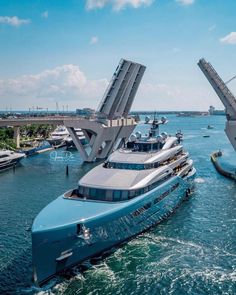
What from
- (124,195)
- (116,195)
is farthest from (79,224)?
(124,195)

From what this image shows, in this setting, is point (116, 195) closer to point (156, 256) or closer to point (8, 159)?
point (156, 256)

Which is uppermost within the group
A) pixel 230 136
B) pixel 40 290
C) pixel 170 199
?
pixel 230 136

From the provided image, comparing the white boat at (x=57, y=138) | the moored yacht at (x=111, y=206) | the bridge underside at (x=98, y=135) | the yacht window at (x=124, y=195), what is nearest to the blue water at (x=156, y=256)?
the moored yacht at (x=111, y=206)

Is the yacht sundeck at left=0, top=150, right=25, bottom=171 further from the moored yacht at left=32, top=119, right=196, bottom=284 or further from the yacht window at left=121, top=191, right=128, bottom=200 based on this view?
the yacht window at left=121, top=191, right=128, bottom=200

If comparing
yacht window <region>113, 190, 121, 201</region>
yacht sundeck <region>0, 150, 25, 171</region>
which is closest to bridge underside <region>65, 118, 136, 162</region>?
yacht sundeck <region>0, 150, 25, 171</region>

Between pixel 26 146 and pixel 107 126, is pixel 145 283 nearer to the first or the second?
pixel 107 126

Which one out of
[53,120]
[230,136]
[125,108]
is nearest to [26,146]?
[53,120]

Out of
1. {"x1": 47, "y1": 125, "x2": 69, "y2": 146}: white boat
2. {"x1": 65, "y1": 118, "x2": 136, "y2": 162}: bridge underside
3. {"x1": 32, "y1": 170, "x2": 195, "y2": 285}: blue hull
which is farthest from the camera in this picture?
{"x1": 47, "y1": 125, "x2": 69, "y2": 146}: white boat
